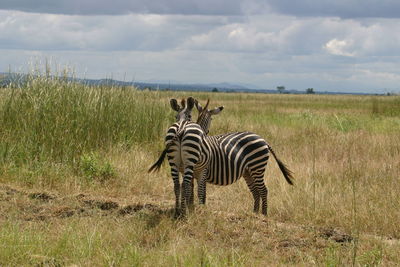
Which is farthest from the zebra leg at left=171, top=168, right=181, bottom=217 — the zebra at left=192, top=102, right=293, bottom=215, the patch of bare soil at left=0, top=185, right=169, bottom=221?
the zebra at left=192, top=102, right=293, bottom=215

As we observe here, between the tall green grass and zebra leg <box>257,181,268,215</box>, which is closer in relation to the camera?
zebra leg <box>257,181,268,215</box>

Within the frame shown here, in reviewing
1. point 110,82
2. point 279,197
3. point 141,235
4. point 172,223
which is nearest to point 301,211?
point 279,197

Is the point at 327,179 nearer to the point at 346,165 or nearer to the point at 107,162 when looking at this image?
the point at 346,165

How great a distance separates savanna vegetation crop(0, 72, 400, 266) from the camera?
4.88m

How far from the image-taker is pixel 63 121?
31.6ft

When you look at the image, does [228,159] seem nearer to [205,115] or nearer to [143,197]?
[205,115]

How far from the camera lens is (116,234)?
5281mm

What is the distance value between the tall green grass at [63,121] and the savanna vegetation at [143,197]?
22mm

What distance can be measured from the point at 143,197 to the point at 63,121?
2.54 meters

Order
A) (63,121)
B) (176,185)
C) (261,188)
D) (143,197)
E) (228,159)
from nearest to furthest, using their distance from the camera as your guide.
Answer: (176,185)
(228,159)
(261,188)
(143,197)
(63,121)

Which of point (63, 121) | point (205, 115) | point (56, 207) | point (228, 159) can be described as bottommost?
point (56, 207)

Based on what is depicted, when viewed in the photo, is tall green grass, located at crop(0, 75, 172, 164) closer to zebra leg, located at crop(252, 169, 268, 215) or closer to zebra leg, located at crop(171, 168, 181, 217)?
zebra leg, located at crop(252, 169, 268, 215)

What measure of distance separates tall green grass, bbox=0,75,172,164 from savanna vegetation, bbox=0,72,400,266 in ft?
0.07

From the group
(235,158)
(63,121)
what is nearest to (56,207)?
(235,158)
